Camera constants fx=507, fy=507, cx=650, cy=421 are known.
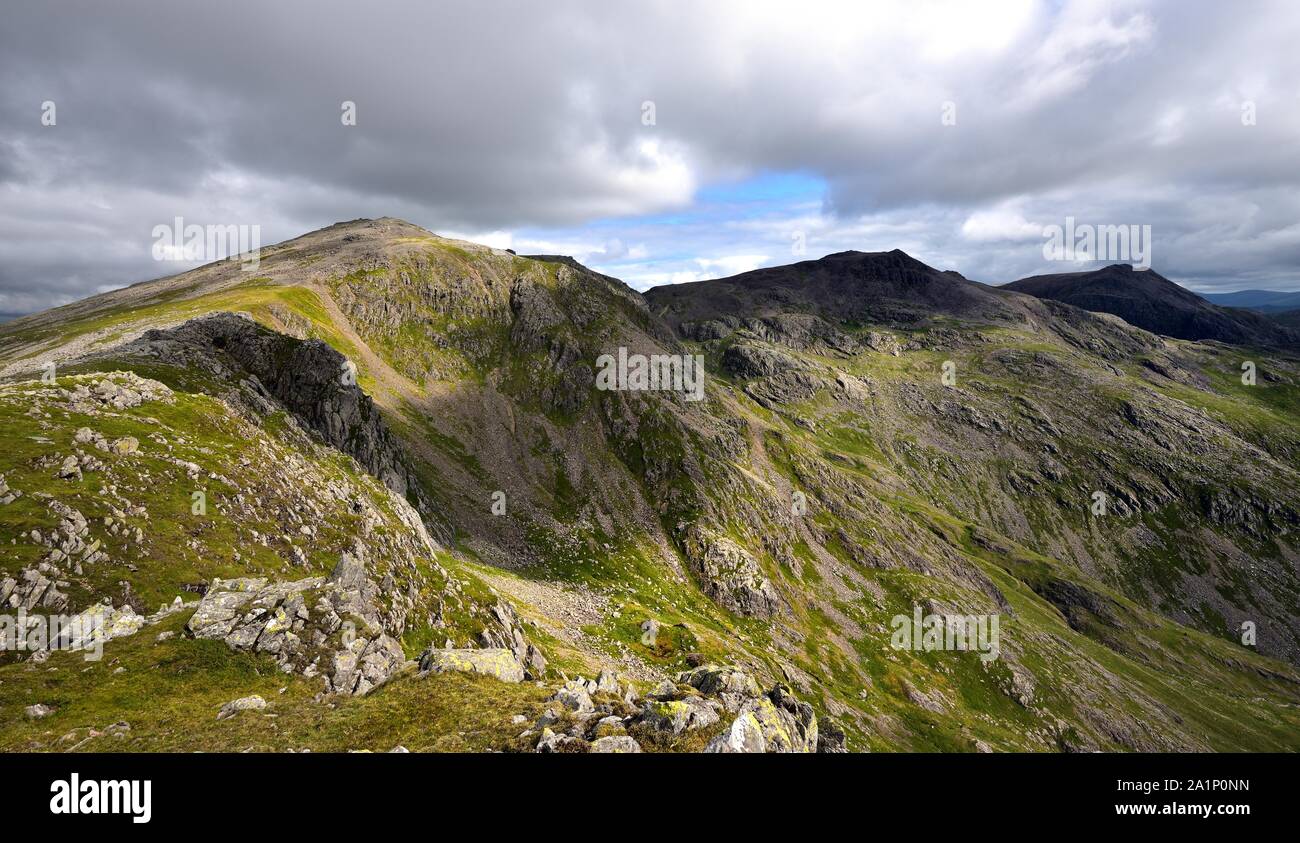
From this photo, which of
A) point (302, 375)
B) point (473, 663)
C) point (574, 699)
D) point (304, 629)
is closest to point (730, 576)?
point (302, 375)

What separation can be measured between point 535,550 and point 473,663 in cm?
6658

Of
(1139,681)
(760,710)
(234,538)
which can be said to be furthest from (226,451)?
(1139,681)

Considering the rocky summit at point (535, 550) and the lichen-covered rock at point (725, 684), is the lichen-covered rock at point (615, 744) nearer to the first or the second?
the rocky summit at point (535, 550)

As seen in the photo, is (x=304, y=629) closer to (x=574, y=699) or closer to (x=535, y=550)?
(x=574, y=699)

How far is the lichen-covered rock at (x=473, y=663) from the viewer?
24422 mm

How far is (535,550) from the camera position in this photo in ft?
294

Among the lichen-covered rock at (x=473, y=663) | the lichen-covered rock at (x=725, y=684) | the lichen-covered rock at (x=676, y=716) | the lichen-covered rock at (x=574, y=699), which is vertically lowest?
the lichen-covered rock at (x=725, y=684)

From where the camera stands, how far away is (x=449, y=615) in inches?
1762

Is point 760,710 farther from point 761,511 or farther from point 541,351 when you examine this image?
point 541,351

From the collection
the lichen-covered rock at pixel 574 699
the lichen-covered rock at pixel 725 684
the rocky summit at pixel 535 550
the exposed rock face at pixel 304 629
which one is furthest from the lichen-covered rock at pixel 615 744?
the exposed rock face at pixel 304 629

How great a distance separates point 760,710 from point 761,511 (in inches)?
3844

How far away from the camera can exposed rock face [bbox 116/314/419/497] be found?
6116cm

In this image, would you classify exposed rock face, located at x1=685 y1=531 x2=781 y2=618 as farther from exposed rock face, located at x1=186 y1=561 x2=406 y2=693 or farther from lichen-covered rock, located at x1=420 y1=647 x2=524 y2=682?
exposed rock face, located at x1=186 y1=561 x2=406 y2=693

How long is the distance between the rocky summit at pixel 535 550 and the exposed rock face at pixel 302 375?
53 cm
